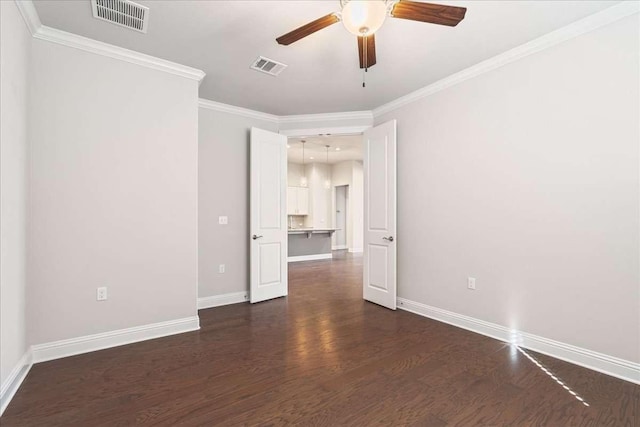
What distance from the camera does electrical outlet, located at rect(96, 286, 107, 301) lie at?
2.74 m

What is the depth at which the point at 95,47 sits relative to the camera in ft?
8.98

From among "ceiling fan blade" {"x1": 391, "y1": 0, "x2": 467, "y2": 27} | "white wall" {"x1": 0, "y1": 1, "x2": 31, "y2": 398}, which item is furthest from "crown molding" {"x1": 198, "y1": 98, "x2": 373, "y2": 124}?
"ceiling fan blade" {"x1": 391, "y1": 0, "x2": 467, "y2": 27}

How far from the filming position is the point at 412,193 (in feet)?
12.8

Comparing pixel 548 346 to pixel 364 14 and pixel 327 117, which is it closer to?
pixel 364 14

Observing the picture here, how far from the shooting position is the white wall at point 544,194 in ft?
7.38

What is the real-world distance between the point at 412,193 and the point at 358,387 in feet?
→ 8.15

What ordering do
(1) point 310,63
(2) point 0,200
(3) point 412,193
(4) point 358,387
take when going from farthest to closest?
(3) point 412,193 → (1) point 310,63 → (4) point 358,387 → (2) point 0,200

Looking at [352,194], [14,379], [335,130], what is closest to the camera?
[14,379]

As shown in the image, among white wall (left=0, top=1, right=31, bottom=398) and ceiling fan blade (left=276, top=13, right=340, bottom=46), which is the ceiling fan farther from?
white wall (left=0, top=1, right=31, bottom=398)

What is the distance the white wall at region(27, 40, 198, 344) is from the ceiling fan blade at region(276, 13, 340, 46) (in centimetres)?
172

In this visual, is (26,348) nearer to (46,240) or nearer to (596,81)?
(46,240)

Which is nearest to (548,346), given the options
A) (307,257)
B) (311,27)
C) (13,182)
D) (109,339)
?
(311,27)

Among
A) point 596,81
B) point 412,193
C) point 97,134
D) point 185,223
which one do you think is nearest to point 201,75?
point 97,134

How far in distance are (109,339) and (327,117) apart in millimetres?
3764
